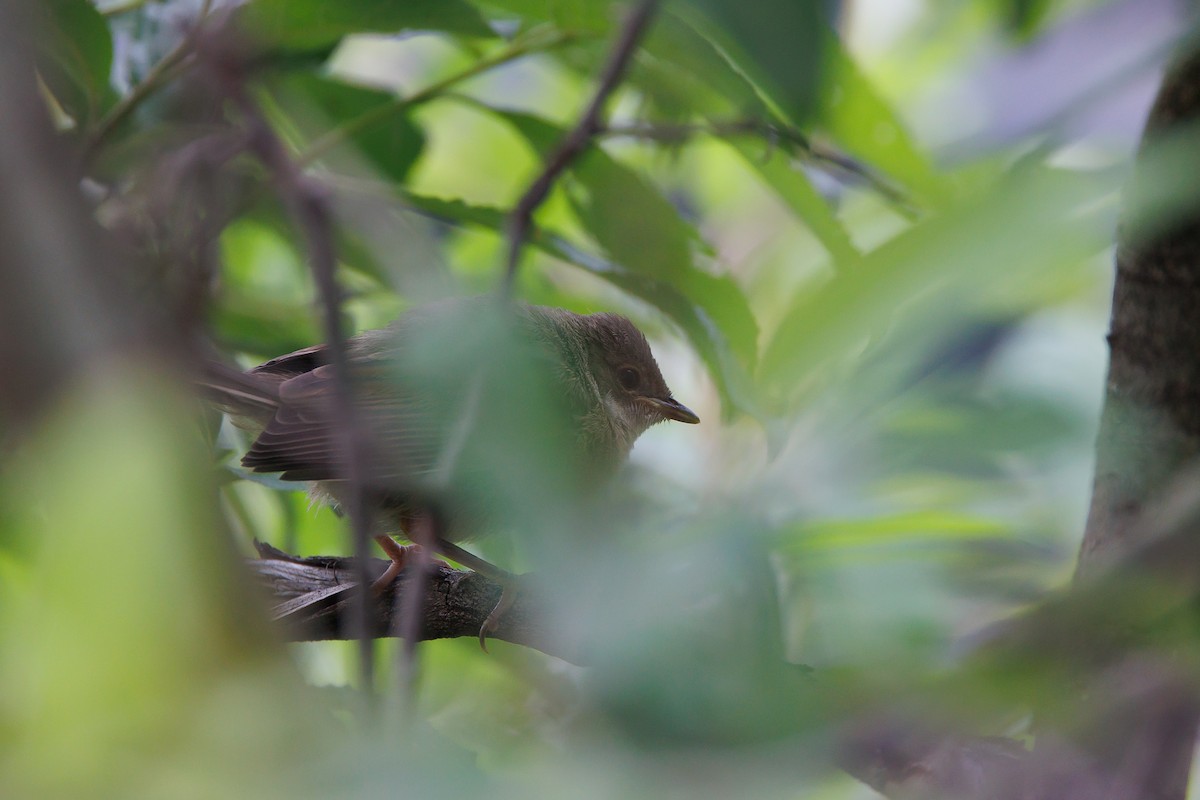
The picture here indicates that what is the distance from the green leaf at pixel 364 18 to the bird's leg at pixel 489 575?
1.16 metres

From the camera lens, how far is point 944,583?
795 millimetres

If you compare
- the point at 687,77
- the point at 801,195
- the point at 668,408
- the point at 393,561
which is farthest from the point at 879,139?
the point at 668,408

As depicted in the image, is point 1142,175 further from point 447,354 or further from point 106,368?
point 106,368

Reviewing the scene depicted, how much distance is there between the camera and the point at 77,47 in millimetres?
2248

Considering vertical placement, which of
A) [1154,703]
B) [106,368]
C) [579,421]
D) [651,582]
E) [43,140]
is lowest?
[1154,703]

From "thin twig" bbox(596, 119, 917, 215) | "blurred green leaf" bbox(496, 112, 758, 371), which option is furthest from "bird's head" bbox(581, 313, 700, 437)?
"thin twig" bbox(596, 119, 917, 215)

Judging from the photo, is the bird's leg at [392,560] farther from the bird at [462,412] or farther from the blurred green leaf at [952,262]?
the blurred green leaf at [952,262]

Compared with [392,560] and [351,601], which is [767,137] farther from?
[392,560]

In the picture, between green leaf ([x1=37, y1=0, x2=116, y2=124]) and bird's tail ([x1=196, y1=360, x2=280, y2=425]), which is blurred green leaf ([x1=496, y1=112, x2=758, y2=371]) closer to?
bird's tail ([x1=196, y1=360, x2=280, y2=425])

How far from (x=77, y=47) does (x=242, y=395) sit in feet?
2.79

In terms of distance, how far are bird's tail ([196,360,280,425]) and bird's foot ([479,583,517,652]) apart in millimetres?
630

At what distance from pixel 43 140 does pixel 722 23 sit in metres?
0.45

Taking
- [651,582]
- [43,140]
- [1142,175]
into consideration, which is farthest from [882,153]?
[43,140]

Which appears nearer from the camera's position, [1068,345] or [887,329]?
[887,329]
